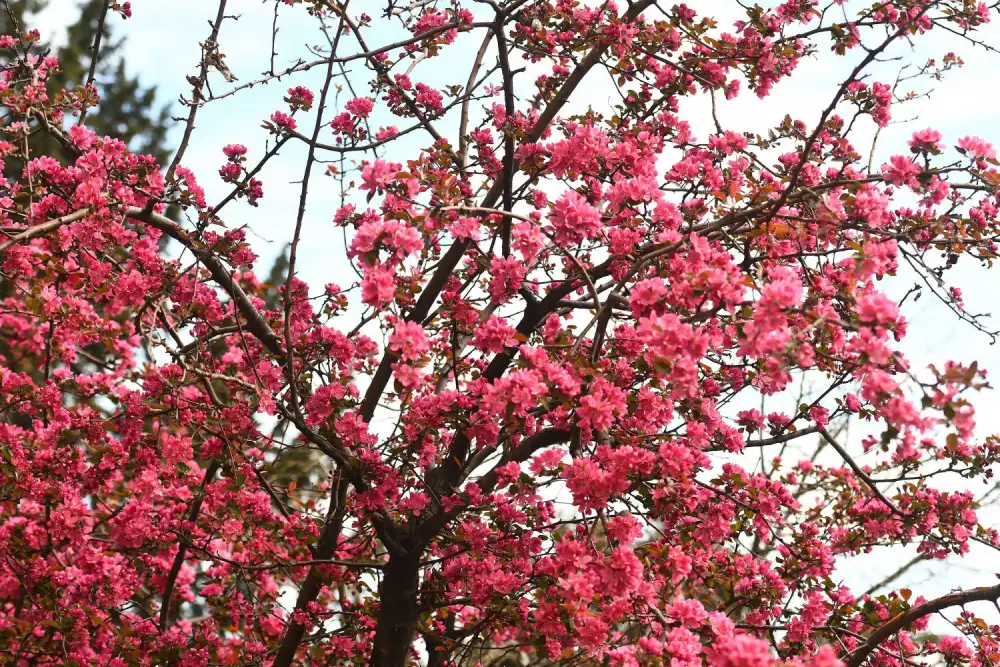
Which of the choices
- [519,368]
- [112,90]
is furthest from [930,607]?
[112,90]

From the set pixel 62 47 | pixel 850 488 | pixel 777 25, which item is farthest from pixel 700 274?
pixel 62 47

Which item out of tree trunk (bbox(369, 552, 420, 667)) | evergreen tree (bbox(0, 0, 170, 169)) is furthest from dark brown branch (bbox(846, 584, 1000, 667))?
evergreen tree (bbox(0, 0, 170, 169))

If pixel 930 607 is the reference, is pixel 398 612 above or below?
above

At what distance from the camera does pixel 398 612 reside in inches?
183

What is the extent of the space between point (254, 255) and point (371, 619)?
2343 mm

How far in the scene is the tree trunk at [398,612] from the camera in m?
4.60

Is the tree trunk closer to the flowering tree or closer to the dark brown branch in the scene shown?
the flowering tree

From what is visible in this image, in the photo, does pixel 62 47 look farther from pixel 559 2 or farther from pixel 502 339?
pixel 502 339

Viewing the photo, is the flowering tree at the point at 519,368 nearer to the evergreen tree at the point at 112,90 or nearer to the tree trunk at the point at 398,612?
the tree trunk at the point at 398,612

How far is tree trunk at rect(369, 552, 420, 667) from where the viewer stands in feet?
15.1

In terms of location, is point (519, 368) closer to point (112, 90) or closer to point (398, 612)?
point (398, 612)

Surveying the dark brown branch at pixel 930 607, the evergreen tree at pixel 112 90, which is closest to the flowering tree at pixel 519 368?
the dark brown branch at pixel 930 607

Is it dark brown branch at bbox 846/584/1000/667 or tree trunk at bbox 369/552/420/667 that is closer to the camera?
dark brown branch at bbox 846/584/1000/667

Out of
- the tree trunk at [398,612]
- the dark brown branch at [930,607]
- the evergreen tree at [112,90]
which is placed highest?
the evergreen tree at [112,90]
